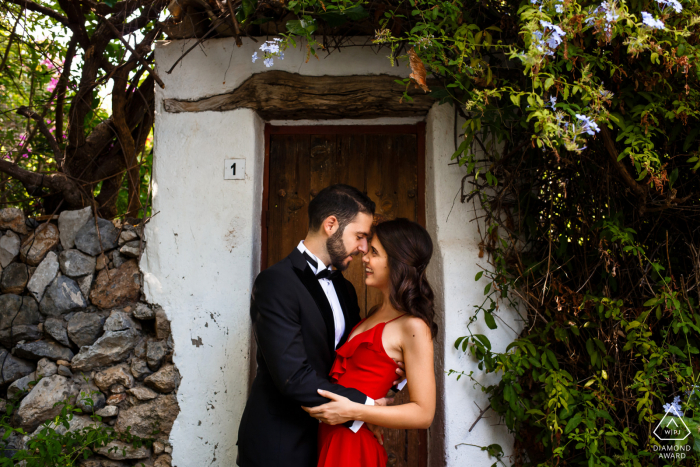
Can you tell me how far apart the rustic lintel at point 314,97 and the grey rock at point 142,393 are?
1545mm

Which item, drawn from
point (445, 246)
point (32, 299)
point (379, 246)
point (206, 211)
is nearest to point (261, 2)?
point (206, 211)

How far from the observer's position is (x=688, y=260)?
212 cm

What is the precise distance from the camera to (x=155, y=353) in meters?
2.52

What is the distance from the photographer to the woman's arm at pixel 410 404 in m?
1.62

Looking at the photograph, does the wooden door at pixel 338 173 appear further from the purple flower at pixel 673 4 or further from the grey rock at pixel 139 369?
the purple flower at pixel 673 4

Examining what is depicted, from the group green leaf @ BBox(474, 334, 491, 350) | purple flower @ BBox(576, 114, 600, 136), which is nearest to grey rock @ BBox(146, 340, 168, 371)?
green leaf @ BBox(474, 334, 491, 350)

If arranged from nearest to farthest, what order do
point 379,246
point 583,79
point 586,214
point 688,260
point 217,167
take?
point 583,79 < point 379,246 < point 688,260 < point 586,214 < point 217,167

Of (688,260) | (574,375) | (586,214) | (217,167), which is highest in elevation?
(217,167)

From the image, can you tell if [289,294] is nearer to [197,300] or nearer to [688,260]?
[197,300]

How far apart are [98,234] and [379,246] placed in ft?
5.62

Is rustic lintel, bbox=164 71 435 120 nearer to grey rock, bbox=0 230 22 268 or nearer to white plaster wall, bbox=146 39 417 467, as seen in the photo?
white plaster wall, bbox=146 39 417 467

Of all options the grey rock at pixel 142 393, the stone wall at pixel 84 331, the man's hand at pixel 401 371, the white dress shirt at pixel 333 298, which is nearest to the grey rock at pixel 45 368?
the stone wall at pixel 84 331

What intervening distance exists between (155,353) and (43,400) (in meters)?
0.61

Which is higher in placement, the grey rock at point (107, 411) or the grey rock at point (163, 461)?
the grey rock at point (107, 411)
